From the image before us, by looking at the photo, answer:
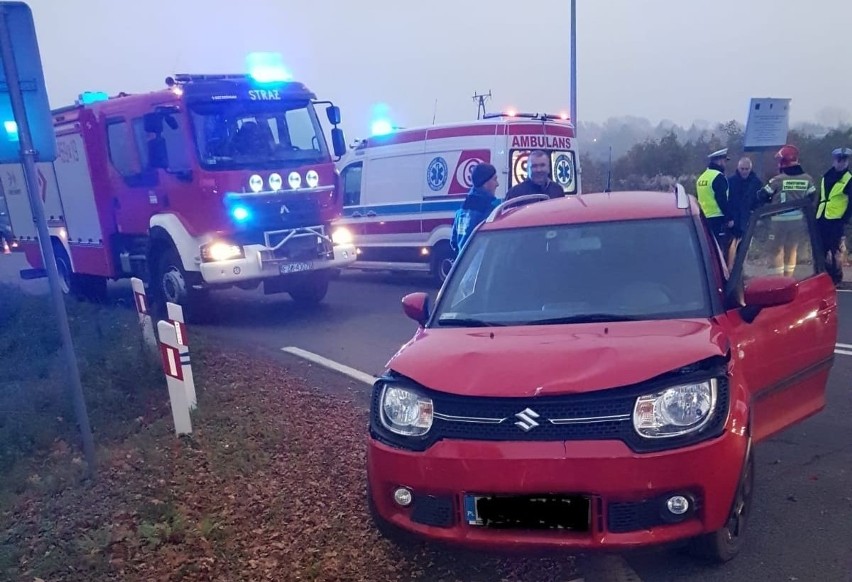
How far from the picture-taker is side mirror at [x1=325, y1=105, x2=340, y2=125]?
11336mm

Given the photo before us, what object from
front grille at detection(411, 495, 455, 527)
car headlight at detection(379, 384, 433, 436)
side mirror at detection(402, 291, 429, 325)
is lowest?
front grille at detection(411, 495, 455, 527)

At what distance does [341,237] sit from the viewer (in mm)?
11266

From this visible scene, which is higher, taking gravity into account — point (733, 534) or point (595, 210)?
point (595, 210)

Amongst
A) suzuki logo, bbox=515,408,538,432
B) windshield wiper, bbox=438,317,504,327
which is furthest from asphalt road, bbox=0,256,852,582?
windshield wiper, bbox=438,317,504,327

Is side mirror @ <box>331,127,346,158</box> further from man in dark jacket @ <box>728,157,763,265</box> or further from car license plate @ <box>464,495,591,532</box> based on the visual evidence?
car license plate @ <box>464,495,591,532</box>

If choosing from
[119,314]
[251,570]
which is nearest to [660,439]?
[251,570]

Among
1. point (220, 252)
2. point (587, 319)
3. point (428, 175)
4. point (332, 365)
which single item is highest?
point (587, 319)

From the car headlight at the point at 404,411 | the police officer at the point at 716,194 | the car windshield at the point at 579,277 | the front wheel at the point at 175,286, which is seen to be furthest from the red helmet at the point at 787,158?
the car headlight at the point at 404,411

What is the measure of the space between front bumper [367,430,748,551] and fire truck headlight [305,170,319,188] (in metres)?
7.80

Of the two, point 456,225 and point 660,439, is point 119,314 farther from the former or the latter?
point 660,439

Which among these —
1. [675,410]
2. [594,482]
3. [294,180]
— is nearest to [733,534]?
[675,410]

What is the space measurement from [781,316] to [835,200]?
6.86 metres

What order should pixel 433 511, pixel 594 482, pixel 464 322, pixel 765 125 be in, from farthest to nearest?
1. pixel 765 125
2. pixel 464 322
3. pixel 433 511
4. pixel 594 482

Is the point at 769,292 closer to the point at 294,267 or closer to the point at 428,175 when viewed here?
the point at 294,267
